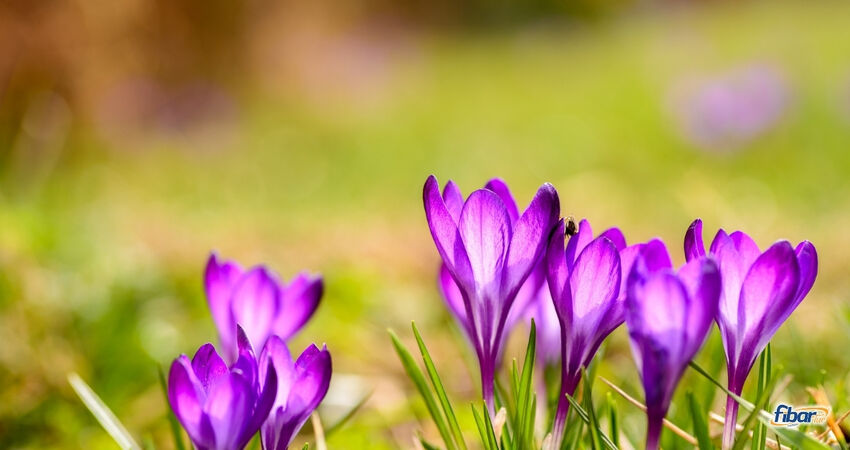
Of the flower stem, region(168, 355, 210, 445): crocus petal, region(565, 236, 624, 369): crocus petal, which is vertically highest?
region(565, 236, 624, 369): crocus petal

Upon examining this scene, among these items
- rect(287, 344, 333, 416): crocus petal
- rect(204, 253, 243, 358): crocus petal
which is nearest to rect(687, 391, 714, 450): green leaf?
rect(287, 344, 333, 416): crocus petal

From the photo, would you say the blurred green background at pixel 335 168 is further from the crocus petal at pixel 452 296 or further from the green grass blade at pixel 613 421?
the crocus petal at pixel 452 296

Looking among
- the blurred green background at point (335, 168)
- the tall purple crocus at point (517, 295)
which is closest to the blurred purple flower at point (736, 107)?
the blurred green background at point (335, 168)

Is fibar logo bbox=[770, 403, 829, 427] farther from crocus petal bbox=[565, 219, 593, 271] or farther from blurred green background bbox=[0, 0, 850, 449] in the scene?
crocus petal bbox=[565, 219, 593, 271]

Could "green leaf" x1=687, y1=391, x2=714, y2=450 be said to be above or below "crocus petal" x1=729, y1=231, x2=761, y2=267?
below

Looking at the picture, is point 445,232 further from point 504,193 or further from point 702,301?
point 702,301

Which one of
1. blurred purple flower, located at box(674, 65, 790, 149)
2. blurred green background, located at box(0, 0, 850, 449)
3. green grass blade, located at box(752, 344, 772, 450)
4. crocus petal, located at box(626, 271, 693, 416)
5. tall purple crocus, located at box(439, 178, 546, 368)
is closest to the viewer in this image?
crocus petal, located at box(626, 271, 693, 416)

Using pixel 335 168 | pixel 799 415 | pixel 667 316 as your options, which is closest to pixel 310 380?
pixel 667 316
